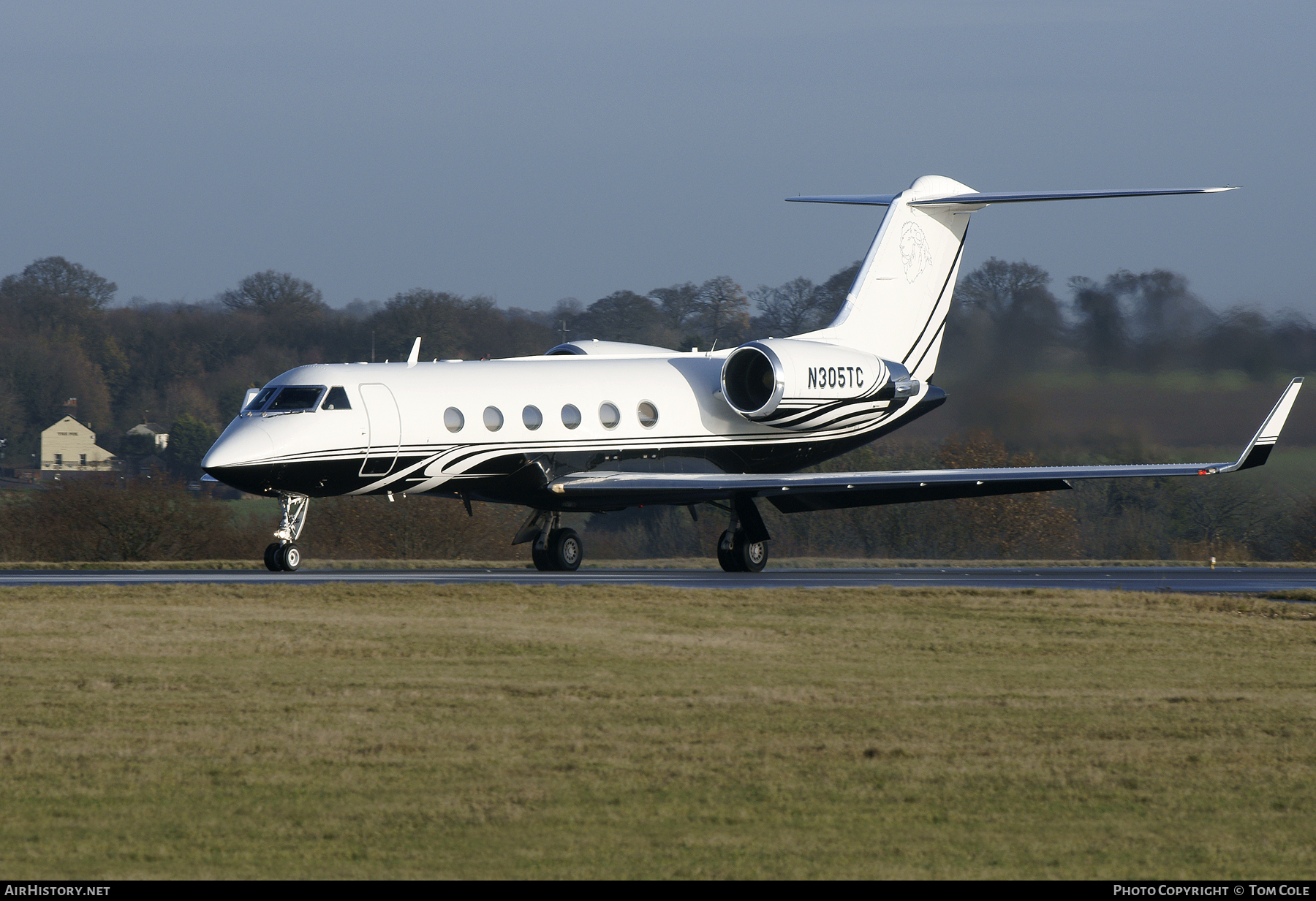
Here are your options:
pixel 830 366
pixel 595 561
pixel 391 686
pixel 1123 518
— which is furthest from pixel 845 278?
pixel 391 686

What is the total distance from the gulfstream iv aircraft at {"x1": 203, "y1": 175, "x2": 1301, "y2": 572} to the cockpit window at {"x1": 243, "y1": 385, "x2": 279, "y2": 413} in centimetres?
3

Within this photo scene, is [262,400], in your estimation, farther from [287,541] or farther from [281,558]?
[281,558]

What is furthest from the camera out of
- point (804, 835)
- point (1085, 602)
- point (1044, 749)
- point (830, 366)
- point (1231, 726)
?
point (830, 366)

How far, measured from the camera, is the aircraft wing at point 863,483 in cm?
2505

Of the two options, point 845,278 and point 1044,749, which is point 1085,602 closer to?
point 1044,749

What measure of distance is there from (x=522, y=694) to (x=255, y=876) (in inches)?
213

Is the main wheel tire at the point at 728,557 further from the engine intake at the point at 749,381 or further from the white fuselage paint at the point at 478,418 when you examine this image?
the engine intake at the point at 749,381

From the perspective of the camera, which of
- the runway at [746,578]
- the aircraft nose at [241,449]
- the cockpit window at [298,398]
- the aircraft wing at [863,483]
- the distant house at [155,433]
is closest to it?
the aircraft nose at [241,449]

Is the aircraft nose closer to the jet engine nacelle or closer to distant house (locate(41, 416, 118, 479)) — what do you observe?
the jet engine nacelle

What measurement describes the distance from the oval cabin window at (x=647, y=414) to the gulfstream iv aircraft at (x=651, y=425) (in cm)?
4

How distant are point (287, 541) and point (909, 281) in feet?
47.8

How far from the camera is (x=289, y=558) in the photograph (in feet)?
79.1

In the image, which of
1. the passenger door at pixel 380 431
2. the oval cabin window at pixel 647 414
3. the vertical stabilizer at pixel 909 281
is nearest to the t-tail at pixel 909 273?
the vertical stabilizer at pixel 909 281

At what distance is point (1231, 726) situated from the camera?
37.2ft
